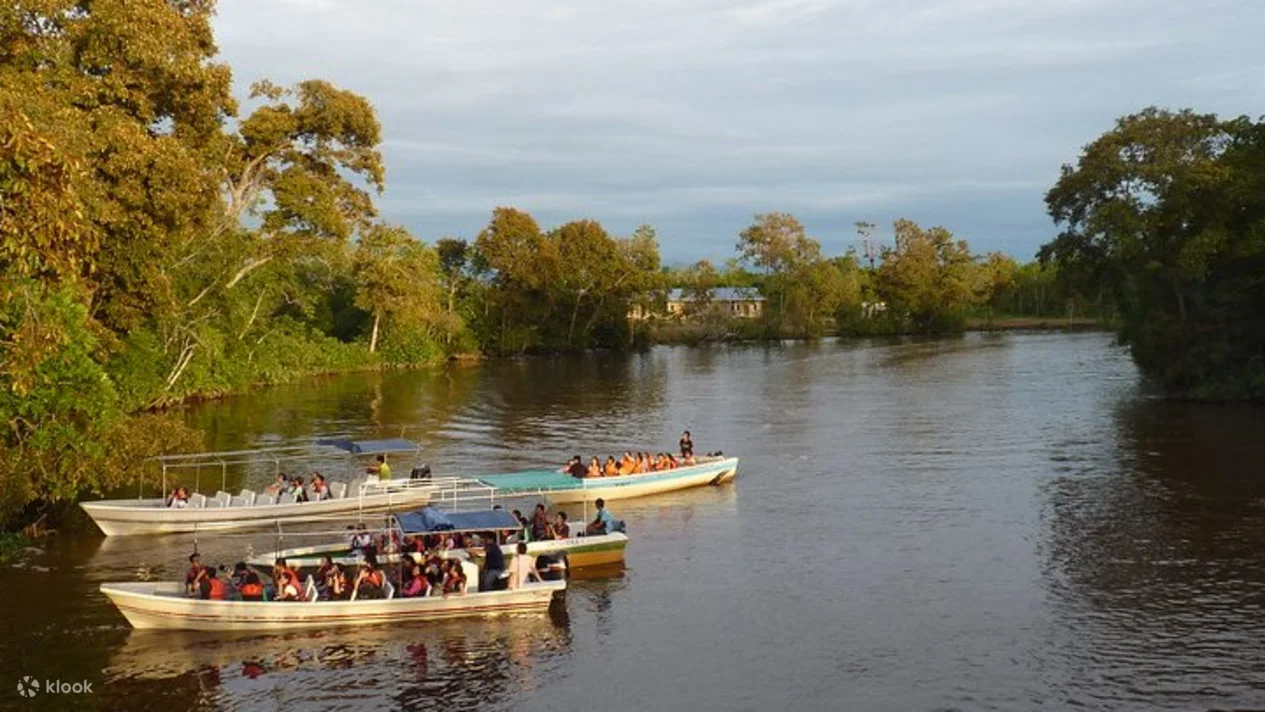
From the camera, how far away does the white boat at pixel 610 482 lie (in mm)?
34406

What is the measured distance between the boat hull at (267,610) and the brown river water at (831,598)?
0.36 meters

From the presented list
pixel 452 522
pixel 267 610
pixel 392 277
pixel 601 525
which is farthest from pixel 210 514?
pixel 392 277

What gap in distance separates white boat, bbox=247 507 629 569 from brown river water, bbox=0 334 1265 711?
0.89 metres

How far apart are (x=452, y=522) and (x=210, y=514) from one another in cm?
937

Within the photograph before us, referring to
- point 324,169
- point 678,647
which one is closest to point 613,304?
point 324,169

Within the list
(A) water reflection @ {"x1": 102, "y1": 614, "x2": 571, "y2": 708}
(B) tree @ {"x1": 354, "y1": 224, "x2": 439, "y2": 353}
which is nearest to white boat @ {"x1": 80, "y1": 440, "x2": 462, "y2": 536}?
(A) water reflection @ {"x1": 102, "y1": 614, "x2": 571, "y2": 708}

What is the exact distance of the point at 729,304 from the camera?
149375mm

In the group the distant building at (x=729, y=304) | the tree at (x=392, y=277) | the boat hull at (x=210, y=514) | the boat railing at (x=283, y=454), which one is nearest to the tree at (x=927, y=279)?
the distant building at (x=729, y=304)

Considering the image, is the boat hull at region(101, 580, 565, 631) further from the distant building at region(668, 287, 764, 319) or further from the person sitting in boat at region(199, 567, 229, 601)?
the distant building at region(668, 287, 764, 319)

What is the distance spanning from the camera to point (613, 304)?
122625mm

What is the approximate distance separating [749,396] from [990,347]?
53336 millimetres

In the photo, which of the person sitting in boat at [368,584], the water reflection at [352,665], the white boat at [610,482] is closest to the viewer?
the water reflection at [352,665]

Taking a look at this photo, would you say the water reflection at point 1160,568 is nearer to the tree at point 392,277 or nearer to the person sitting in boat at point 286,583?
the person sitting in boat at point 286,583

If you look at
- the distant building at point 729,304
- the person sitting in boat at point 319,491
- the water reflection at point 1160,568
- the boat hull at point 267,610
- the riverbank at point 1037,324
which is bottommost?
the water reflection at point 1160,568
